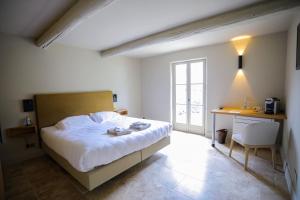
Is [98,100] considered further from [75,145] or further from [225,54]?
[225,54]

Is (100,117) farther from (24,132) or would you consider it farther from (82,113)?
(24,132)

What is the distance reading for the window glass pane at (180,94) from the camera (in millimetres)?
4732

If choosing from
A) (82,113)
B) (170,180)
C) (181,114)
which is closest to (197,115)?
(181,114)

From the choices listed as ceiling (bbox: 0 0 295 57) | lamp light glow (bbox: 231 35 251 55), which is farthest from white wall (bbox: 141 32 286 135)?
ceiling (bbox: 0 0 295 57)

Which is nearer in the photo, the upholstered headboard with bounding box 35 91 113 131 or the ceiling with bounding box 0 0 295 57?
the ceiling with bounding box 0 0 295 57

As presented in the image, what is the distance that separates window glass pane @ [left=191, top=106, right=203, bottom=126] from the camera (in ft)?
14.6

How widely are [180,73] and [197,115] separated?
4.44ft

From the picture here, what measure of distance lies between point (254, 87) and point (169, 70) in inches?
91.1

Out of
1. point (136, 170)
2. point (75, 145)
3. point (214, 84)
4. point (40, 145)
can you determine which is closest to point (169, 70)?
point (214, 84)

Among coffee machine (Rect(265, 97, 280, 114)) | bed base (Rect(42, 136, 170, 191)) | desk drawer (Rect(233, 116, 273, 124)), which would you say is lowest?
bed base (Rect(42, 136, 170, 191))

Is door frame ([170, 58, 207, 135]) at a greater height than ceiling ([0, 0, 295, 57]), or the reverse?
ceiling ([0, 0, 295, 57])

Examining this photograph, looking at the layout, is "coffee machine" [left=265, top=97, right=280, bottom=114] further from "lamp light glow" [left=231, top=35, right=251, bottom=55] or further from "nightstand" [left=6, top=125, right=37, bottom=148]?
"nightstand" [left=6, top=125, right=37, bottom=148]

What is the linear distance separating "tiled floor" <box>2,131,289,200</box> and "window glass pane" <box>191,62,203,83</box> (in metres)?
2.08

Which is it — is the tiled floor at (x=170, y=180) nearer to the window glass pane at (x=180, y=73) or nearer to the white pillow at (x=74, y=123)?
the white pillow at (x=74, y=123)
